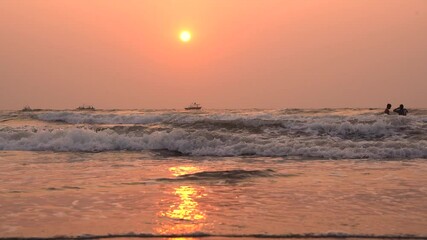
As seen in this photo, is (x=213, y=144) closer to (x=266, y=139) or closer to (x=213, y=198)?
(x=266, y=139)

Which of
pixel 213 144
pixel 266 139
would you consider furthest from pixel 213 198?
pixel 266 139

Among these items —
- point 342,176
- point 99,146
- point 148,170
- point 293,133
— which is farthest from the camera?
point 293,133

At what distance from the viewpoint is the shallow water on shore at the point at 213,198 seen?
680 centimetres

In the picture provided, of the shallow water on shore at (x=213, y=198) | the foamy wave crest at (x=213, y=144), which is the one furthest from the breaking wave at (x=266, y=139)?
the shallow water on shore at (x=213, y=198)

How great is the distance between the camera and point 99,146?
20.4m

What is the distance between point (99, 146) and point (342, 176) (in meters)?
11.7

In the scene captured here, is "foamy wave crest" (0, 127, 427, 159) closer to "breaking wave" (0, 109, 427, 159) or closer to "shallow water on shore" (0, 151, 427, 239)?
"breaking wave" (0, 109, 427, 159)

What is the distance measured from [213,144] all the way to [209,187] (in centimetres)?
891

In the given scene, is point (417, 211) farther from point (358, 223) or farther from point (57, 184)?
point (57, 184)

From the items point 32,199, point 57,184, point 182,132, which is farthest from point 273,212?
point 182,132

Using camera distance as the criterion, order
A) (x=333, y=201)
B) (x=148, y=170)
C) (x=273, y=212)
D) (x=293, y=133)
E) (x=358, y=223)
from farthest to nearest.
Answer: (x=293, y=133) → (x=148, y=170) → (x=333, y=201) → (x=273, y=212) → (x=358, y=223)

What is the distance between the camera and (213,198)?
8930 mm

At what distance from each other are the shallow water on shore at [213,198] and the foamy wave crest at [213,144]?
7.45ft

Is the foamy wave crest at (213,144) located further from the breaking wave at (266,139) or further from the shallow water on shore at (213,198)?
the shallow water on shore at (213,198)
